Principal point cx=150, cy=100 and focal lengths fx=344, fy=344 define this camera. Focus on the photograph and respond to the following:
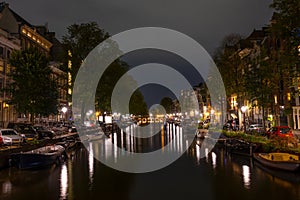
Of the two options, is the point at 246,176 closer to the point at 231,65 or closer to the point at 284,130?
the point at 284,130

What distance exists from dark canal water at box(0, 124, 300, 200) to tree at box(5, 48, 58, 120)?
22.3 m

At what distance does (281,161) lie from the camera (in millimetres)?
21125

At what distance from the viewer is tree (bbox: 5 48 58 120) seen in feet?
150

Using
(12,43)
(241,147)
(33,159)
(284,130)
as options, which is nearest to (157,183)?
(33,159)

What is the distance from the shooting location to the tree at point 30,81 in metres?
45.6

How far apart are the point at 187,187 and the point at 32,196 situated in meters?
7.82

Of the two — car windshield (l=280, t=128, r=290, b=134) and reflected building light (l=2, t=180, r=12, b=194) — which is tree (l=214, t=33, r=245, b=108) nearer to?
car windshield (l=280, t=128, r=290, b=134)

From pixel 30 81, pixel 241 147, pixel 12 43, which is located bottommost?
pixel 241 147

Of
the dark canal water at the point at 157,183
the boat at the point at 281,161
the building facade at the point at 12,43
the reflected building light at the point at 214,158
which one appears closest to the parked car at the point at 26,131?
the building facade at the point at 12,43

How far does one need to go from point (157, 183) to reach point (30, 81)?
3160 cm

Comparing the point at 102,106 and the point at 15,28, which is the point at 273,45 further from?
the point at 15,28

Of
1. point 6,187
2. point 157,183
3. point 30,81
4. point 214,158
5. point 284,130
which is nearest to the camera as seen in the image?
point 6,187

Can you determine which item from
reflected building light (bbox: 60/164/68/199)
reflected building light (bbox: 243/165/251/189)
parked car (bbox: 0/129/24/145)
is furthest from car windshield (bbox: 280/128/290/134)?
parked car (bbox: 0/129/24/145)

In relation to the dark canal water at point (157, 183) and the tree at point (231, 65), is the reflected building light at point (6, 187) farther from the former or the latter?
the tree at point (231, 65)
